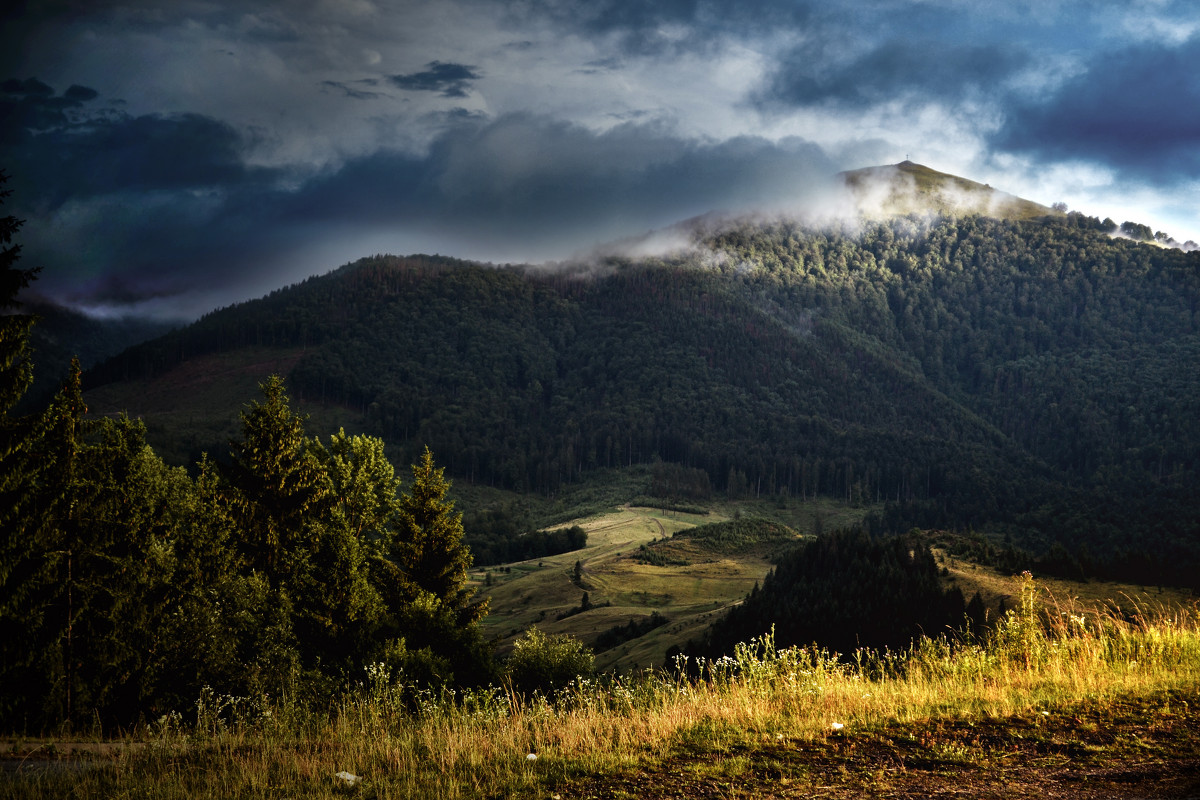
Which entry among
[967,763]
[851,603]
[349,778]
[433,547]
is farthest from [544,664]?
[851,603]

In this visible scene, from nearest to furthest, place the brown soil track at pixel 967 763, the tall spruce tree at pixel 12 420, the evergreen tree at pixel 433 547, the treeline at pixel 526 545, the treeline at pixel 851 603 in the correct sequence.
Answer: the brown soil track at pixel 967 763 < the tall spruce tree at pixel 12 420 < the evergreen tree at pixel 433 547 < the treeline at pixel 851 603 < the treeline at pixel 526 545

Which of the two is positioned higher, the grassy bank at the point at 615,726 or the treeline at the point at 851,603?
the grassy bank at the point at 615,726

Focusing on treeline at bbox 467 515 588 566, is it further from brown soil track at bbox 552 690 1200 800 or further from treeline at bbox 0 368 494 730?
brown soil track at bbox 552 690 1200 800

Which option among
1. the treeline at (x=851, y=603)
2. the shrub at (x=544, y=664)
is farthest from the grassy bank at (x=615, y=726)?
the treeline at (x=851, y=603)

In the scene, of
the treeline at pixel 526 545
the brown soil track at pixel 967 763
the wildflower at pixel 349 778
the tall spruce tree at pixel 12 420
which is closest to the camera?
the brown soil track at pixel 967 763

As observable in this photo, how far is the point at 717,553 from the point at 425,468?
10402 cm

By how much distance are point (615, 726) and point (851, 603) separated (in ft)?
201

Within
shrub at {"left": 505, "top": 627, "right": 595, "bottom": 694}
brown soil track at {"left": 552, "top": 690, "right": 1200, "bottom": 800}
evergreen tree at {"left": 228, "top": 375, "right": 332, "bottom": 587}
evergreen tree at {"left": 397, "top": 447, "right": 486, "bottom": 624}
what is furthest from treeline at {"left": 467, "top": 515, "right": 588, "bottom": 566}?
brown soil track at {"left": 552, "top": 690, "right": 1200, "bottom": 800}

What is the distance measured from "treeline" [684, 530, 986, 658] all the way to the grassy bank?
44.4 meters

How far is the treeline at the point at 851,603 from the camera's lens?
58188 mm

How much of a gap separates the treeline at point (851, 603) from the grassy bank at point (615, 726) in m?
44.4

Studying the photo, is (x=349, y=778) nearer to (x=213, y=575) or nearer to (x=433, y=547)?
(x=213, y=575)

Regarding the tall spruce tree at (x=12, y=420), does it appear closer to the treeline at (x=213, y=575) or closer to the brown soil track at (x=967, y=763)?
the treeline at (x=213, y=575)

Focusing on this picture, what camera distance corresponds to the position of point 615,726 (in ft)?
31.5
